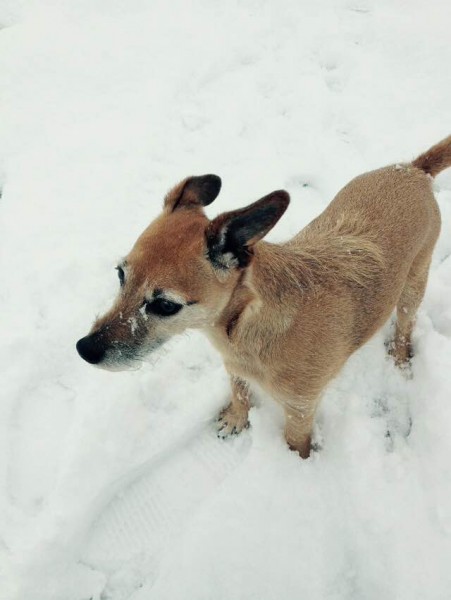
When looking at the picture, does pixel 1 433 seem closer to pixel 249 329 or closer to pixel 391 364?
pixel 249 329

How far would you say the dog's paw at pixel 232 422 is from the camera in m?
3.45

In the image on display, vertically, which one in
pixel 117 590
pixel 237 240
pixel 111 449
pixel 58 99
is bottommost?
pixel 117 590

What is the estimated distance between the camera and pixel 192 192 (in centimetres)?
275

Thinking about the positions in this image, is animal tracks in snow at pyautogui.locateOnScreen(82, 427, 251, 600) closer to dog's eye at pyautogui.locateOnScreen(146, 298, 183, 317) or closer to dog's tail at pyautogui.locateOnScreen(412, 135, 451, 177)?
dog's eye at pyautogui.locateOnScreen(146, 298, 183, 317)

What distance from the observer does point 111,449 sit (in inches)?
128

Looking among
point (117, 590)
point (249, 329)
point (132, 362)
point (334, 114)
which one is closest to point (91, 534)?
point (117, 590)

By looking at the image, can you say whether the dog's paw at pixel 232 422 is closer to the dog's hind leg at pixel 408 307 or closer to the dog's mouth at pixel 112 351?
the dog's mouth at pixel 112 351

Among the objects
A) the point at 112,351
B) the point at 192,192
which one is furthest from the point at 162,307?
the point at 192,192

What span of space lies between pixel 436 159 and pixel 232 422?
2.55m

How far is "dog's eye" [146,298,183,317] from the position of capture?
92.4 inches

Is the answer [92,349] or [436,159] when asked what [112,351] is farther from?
[436,159]

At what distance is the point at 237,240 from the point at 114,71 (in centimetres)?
506

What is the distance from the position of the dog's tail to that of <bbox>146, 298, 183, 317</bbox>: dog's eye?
7.56 ft

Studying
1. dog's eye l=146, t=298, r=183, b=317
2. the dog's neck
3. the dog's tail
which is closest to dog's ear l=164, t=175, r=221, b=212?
the dog's neck
